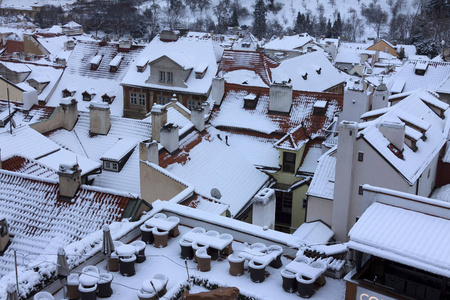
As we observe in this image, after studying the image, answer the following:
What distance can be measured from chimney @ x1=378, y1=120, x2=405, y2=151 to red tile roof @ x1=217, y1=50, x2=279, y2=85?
59.7ft

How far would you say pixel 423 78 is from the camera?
131 ft

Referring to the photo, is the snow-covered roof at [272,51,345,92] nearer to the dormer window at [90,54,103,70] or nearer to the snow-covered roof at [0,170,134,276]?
the dormer window at [90,54,103,70]

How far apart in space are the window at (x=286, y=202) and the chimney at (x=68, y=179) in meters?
12.3

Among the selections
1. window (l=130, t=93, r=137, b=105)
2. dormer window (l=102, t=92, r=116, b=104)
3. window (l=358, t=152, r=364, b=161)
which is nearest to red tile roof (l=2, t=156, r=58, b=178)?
window (l=358, t=152, r=364, b=161)

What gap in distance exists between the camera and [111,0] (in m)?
165

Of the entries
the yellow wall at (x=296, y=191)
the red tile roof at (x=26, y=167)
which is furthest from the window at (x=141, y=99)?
the red tile roof at (x=26, y=167)

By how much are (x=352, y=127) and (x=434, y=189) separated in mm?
6328

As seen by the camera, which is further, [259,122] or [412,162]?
[259,122]

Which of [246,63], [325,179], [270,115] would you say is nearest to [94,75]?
[246,63]

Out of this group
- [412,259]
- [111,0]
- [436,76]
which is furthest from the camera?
[111,0]

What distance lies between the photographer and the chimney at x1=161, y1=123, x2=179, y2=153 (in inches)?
964

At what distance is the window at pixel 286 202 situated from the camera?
26625 mm

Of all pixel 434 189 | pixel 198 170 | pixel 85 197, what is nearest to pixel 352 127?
pixel 434 189

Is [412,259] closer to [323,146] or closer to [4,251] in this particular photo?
[4,251]
